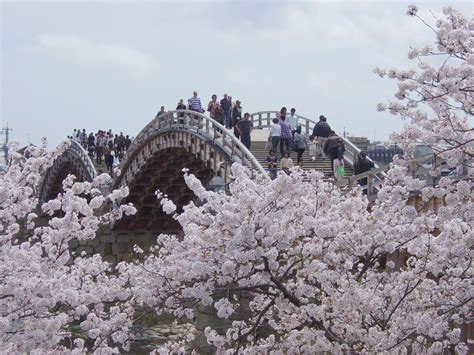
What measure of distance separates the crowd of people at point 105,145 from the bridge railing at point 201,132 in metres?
4.42

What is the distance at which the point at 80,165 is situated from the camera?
37.8 metres

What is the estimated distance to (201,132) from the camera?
24.6 metres

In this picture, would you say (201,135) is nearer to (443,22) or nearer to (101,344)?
(101,344)

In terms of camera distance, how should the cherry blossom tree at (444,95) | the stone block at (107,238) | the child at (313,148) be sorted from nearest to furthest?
the cherry blossom tree at (444,95) < the child at (313,148) < the stone block at (107,238)

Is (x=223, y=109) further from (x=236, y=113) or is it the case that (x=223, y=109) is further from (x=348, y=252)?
(x=348, y=252)

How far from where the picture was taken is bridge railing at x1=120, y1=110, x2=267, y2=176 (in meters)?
20.9

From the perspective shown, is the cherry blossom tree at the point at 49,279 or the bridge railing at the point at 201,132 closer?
the cherry blossom tree at the point at 49,279

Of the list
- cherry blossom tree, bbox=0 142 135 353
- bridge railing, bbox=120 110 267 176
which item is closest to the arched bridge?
bridge railing, bbox=120 110 267 176

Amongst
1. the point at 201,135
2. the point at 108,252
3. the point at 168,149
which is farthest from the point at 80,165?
the point at 201,135

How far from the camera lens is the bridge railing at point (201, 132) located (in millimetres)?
20936

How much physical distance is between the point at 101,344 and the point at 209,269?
1.85 meters

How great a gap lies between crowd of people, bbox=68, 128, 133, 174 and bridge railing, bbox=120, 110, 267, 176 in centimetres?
442

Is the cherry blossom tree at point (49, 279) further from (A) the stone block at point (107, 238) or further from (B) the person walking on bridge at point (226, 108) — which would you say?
(A) the stone block at point (107, 238)

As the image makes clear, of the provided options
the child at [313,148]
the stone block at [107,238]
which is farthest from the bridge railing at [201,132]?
the stone block at [107,238]
